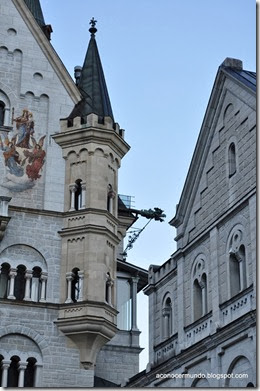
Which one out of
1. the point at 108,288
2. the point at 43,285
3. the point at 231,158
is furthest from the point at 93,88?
the point at 231,158

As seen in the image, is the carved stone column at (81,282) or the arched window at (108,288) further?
the arched window at (108,288)

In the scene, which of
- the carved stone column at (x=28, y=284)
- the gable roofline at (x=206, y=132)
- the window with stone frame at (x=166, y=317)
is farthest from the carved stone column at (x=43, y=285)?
the gable roofline at (x=206, y=132)

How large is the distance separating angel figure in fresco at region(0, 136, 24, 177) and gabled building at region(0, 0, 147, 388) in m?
0.04

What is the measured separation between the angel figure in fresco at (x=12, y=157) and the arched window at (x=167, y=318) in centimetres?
689

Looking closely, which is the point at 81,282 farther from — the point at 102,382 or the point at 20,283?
the point at 102,382

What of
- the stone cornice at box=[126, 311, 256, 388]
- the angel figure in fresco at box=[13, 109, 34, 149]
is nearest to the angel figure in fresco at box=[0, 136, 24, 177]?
the angel figure in fresco at box=[13, 109, 34, 149]

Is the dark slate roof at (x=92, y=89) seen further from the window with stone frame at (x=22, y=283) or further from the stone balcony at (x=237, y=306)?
the stone balcony at (x=237, y=306)

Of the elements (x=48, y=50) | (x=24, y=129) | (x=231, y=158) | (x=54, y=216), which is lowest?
(x=54, y=216)

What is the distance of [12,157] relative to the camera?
33.9 metres

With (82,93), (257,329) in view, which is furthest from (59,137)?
(257,329)

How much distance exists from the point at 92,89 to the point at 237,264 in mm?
11818

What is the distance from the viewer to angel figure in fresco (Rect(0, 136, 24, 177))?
33688 millimetres

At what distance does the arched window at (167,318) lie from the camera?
31.6m

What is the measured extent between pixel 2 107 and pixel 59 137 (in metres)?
2.38
